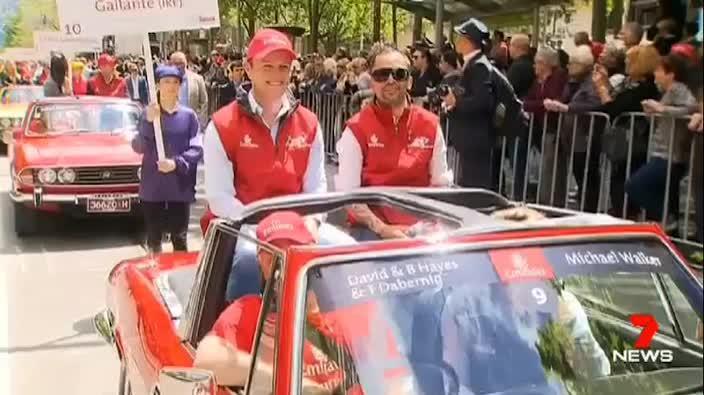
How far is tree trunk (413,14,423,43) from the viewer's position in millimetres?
5809

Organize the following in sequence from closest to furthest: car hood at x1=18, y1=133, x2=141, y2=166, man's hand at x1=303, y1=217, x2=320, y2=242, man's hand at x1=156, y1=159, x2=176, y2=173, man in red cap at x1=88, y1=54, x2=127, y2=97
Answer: man's hand at x1=303, y1=217, x2=320, y2=242
man's hand at x1=156, y1=159, x2=176, y2=173
car hood at x1=18, y1=133, x2=141, y2=166
man in red cap at x1=88, y1=54, x2=127, y2=97

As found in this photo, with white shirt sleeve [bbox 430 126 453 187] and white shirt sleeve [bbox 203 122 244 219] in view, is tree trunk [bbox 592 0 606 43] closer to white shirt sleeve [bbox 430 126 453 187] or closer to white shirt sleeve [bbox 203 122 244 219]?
white shirt sleeve [bbox 430 126 453 187]

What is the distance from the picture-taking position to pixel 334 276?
102 inches

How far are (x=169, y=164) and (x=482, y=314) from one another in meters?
3.97

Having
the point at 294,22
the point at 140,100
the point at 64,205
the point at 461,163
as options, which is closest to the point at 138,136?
the point at 294,22

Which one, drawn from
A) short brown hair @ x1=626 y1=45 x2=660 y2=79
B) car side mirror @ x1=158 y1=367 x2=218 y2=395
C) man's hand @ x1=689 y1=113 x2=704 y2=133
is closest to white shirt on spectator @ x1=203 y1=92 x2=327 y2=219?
car side mirror @ x1=158 y1=367 x2=218 y2=395

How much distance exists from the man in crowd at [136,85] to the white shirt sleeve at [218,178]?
25.1 ft

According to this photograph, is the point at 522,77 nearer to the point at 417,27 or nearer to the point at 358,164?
the point at 358,164

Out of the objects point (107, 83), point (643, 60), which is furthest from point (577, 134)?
point (107, 83)

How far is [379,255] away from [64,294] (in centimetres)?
529

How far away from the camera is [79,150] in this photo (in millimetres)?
10078

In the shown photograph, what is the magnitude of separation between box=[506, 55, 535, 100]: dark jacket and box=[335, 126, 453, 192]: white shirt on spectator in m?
0.39

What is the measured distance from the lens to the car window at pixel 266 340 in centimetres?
262

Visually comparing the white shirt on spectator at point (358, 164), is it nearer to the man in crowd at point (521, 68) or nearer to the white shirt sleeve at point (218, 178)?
the man in crowd at point (521, 68)
